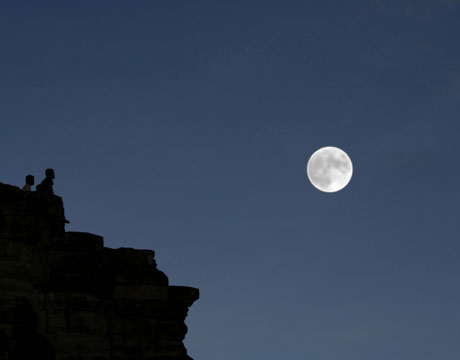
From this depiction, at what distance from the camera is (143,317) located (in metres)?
27.7

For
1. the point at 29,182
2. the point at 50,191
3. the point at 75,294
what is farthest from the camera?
the point at 29,182

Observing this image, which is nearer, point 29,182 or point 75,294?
point 75,294

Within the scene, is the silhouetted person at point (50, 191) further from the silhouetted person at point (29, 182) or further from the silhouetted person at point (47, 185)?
the silhouetted person at point (29, 182)

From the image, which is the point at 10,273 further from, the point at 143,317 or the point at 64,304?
the point at 143,317

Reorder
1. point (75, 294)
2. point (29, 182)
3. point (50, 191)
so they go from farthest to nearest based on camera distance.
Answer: point (29, 182), point (50, 191), point (75, 294)

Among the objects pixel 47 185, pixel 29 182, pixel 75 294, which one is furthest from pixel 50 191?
pixel 75 294

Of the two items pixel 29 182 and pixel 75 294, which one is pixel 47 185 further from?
pixel 75 294

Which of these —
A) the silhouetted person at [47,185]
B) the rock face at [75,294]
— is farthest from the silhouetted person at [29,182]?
the rock face at [75,294]

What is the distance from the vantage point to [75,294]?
27.0 metres

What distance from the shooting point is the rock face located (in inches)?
1013

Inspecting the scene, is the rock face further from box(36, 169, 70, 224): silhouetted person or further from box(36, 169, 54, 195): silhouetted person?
box(36, 169, 54, 195): silhouetted person

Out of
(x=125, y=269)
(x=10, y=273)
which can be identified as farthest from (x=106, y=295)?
(x=10, y=273)

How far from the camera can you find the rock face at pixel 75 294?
25734mm

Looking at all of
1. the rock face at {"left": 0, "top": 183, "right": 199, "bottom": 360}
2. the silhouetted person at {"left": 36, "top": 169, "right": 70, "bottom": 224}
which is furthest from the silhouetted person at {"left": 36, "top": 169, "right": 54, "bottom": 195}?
the rock face at {"left": 0, "top": 183, "right": 199, "bottom": 360}
